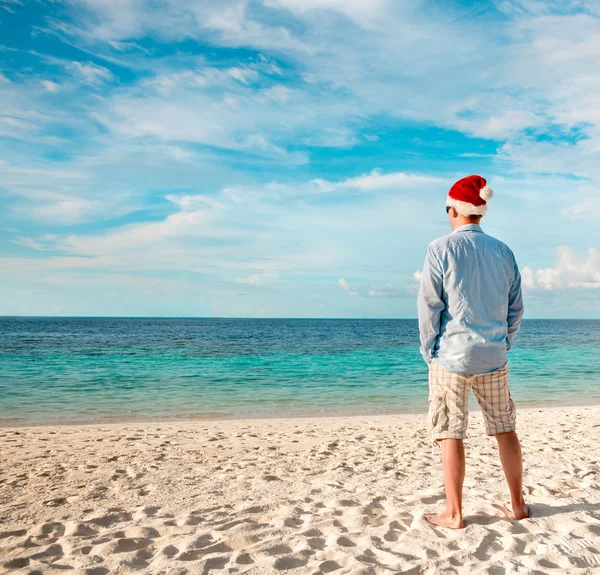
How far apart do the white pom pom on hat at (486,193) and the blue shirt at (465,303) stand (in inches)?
10.0

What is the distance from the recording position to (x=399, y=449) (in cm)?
615

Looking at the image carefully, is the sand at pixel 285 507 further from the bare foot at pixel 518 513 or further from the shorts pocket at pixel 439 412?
the shorts pocket at pixel 439 412

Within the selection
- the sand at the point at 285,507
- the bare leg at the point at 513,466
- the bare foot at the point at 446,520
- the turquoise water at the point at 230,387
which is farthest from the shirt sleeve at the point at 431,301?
the turquoise water at the point at 230,387

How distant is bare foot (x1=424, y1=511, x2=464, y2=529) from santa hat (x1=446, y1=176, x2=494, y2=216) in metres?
2.01

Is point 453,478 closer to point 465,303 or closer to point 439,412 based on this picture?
point 439,412

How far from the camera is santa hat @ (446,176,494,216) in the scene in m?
3.25

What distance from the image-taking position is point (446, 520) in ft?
10.8

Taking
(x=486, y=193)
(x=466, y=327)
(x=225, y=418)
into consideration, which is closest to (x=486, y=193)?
(x=486, y=193)

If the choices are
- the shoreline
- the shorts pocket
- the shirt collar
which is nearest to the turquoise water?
the shoreline

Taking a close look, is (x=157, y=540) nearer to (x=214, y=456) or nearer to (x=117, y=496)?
(x=117, y=496)

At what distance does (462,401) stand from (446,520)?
85 centimetres

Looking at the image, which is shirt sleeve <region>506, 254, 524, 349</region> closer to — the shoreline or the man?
the man

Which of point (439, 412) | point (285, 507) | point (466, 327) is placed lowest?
point (285, 507)

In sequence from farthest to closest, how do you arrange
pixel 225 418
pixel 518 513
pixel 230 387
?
pixel 230 387 → pixel 225 418 → pixel 518 513
